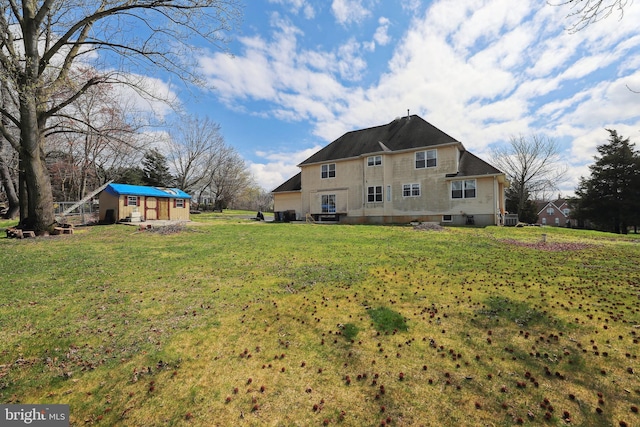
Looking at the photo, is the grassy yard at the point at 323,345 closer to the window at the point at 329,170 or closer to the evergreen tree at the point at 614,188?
the window at the point at 329,170

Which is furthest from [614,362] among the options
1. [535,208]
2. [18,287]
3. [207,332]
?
[535,208]

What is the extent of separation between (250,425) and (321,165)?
26.8 metres

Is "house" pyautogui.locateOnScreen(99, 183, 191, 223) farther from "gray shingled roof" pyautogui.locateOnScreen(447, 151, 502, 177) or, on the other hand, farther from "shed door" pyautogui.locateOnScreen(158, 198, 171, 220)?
"gray shingled roof" pyautogui.locateOnScreen(447, 151, 502, 177)

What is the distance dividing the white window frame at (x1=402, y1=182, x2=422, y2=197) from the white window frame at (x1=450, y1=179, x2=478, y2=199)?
267 centimetres

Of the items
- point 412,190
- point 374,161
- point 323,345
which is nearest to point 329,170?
point 374,161

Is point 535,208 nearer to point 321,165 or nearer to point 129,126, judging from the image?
point 321,165

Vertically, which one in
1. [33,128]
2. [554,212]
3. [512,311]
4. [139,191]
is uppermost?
[33,128]

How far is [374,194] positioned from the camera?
25500mm

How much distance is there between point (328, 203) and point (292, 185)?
6144mm

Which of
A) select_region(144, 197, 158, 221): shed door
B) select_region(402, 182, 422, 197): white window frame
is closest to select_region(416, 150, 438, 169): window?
select_region(402, 182, 422, 197): white window frame

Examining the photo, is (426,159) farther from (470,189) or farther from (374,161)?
(374,161)

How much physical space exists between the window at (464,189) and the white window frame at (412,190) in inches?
104

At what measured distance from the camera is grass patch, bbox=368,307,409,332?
168 inches

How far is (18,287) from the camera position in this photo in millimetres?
5781
